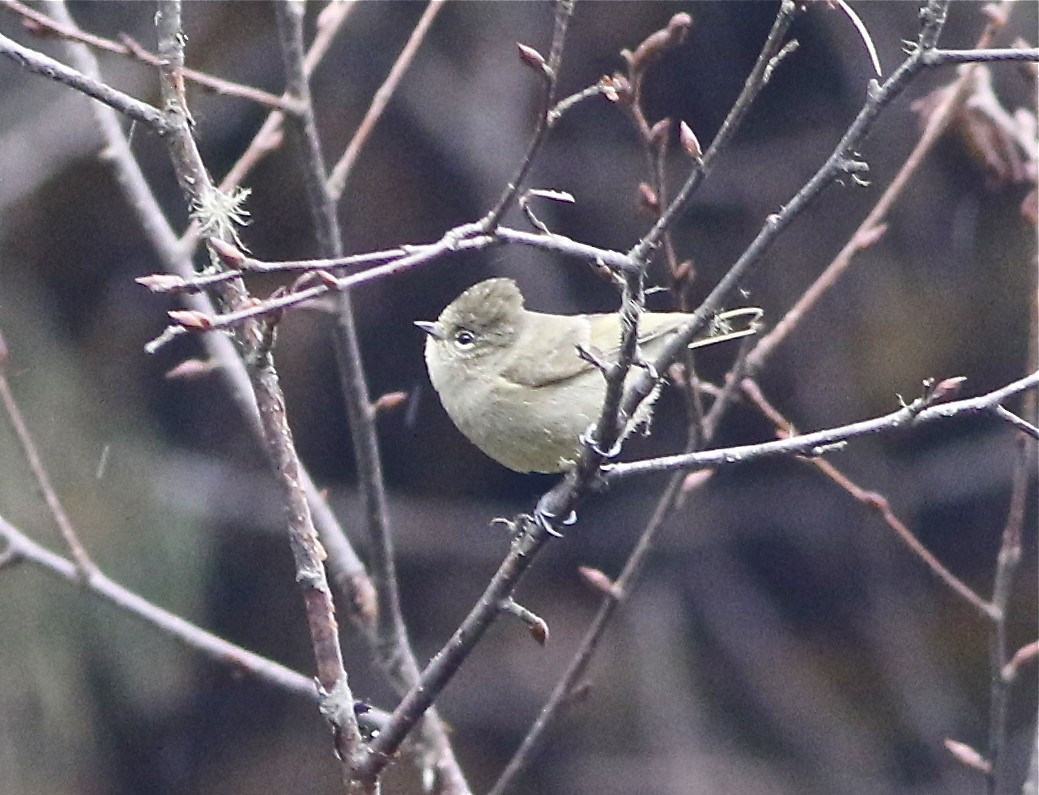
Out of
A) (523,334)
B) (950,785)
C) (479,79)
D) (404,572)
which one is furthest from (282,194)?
(950,785)

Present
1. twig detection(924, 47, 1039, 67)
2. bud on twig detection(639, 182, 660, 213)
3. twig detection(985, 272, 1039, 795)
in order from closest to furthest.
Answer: twig detection(924, 47, 1039, 67)
bud on twig detection(639, 182, 660, 213)
twig detection(985, 272, 1039, 795)

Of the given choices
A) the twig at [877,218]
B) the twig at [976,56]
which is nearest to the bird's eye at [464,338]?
the twig at [877,218]

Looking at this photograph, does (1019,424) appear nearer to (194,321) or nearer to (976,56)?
(976,56)

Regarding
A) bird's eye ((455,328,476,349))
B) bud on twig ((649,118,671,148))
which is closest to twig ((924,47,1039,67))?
bud on twig ((649,118,671,148))

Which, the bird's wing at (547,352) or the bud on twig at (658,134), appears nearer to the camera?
the bud on twig at (658,134)

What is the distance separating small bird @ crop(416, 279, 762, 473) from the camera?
3.22 meters

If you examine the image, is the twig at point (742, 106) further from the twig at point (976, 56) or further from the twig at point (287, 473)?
the twig at point (287, 473)

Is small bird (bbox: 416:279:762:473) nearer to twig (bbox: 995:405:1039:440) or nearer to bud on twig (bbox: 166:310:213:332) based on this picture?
twig (bbox: 995:405:1039:440)

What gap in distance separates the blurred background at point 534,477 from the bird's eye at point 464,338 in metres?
1.83

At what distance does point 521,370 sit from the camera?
3.38 metres

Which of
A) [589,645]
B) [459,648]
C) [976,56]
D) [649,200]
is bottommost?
[589,645]

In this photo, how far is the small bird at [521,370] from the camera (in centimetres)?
322

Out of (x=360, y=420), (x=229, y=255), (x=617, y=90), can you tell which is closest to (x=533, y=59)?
(x=617, y=90)

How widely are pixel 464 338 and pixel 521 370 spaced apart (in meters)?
0.25
